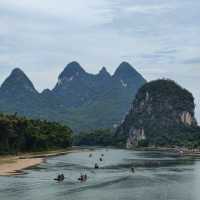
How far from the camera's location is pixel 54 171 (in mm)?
79812

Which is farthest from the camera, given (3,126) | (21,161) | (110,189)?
(3,126)

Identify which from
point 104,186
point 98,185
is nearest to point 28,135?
point 98,185

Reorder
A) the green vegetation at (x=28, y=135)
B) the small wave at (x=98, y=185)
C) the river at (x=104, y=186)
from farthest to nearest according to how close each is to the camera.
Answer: the green vegetation at (x=28, y=135)
the small wave at (x=98, y=185)
the river at (x=104, y=186)

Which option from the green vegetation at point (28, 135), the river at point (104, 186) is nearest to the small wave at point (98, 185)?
the river at point (104, 186)

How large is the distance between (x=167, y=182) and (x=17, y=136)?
162 feet

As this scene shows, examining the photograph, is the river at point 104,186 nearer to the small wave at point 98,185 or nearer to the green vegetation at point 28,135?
the small wave at point 98,185

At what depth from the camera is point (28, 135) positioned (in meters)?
118

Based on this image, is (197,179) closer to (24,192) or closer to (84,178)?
(84,178)

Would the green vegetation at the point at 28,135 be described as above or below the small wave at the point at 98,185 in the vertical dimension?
above

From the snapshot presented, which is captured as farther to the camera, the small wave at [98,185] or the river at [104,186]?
the small wave at [98,185]

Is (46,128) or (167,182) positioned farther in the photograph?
(46,128)

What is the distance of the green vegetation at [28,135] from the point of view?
10562 cm

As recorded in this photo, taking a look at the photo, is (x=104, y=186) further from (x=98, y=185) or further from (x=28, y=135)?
(x=28, y=135)

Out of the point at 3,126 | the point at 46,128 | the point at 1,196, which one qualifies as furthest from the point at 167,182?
the point at 46,128
